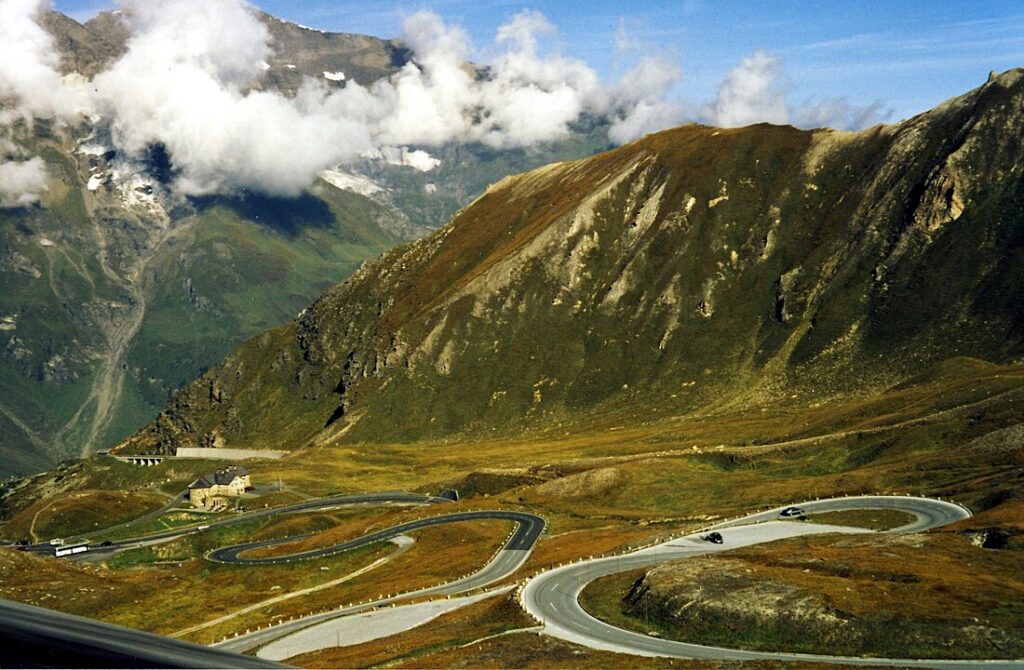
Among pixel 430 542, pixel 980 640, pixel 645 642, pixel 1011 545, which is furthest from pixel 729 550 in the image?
pixel 430 542

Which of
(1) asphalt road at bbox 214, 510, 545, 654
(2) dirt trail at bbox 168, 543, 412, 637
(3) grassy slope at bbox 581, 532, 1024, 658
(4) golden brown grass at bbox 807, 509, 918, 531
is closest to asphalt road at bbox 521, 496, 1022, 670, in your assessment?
(4) golden brown grass at bbox 807, 509, 918, 531

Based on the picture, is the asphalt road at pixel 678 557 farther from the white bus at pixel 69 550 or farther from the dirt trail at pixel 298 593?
the white bus at pixel 69 550

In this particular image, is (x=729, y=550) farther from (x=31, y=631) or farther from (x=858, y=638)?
(x=31, y=631)

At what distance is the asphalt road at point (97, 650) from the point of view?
66.9 ft

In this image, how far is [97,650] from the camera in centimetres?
2073

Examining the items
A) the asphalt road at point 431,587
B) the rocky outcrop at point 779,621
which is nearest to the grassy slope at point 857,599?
the rocky outcrop at point 779,621

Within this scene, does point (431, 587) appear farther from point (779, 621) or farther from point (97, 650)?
point (97, 650)

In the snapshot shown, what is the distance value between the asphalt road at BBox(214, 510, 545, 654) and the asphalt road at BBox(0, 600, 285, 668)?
45.2 m

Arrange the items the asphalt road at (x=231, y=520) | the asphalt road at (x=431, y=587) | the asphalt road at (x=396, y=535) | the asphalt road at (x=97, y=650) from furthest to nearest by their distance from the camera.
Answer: the asphalt road at (x=231, y=520) < the asphalt road at (x=396, y=535) < the asphalt road at (x=431, y=587) < the asphalt road at (x=97, y=650)

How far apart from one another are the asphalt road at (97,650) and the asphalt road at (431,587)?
45.2m

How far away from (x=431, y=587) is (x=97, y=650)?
89037mm

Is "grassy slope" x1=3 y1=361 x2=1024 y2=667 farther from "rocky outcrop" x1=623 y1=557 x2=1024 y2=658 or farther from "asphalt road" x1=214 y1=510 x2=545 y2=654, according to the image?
"rocky outcrop" x1=623 y1=557 x2=1024 y2=658

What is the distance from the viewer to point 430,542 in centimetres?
13788

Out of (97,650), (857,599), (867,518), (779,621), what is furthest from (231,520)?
(97,650)
